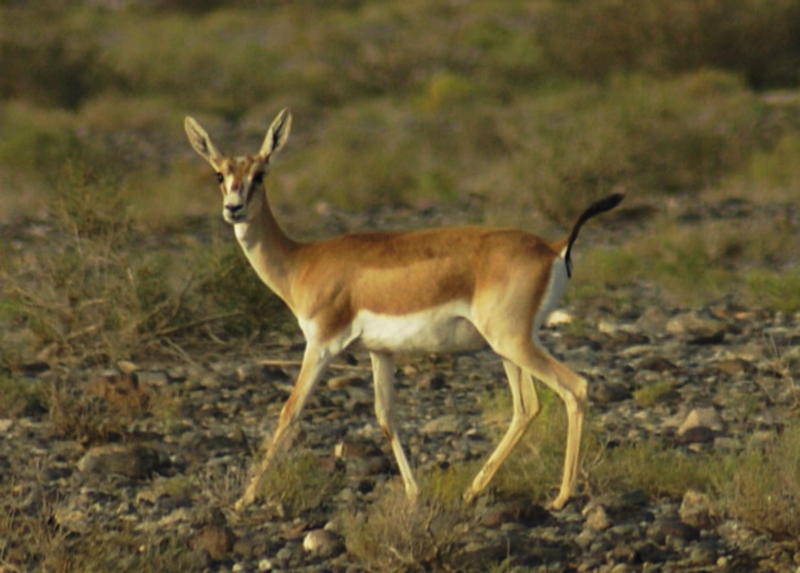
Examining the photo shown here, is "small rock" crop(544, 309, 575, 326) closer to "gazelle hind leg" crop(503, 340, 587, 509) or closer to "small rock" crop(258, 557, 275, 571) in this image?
"gazelle hind leg" crop(503, 340, 587, 509)

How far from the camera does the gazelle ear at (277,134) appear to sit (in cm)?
885

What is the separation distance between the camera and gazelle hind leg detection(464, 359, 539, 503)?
8.76 metres

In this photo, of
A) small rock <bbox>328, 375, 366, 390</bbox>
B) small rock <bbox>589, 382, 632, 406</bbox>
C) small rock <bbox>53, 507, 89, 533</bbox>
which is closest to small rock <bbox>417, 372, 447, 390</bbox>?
small rock <bbox>328, 375, 366, 390</bbox>

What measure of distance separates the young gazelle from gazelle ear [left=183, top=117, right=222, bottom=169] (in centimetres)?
1

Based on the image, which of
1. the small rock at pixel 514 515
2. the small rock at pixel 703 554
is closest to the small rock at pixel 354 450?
the small rock at pixel 514 515

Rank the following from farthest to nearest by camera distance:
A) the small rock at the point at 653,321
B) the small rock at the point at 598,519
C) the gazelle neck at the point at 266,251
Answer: the small rock at the point at 653,321, the gazelle neck at the point at 266,251, the small rock at the point at 598,519

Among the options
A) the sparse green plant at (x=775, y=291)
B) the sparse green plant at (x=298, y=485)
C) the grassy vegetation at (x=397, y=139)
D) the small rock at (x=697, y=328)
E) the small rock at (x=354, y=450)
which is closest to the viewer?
the sparse green plant at (x=298, y=485)

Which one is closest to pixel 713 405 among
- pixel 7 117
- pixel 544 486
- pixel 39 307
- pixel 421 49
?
pixel 544 486

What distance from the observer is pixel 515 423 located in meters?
8.83

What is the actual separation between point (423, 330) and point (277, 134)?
51.4 inches

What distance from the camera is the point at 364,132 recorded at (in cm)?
2673

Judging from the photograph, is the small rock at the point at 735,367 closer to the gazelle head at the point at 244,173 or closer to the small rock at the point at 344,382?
the small rock at the point at 344,382

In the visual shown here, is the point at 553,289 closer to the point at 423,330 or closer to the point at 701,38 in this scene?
the point at 423,330

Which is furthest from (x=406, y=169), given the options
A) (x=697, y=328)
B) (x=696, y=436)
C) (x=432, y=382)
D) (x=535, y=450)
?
(x=535, y=450)
